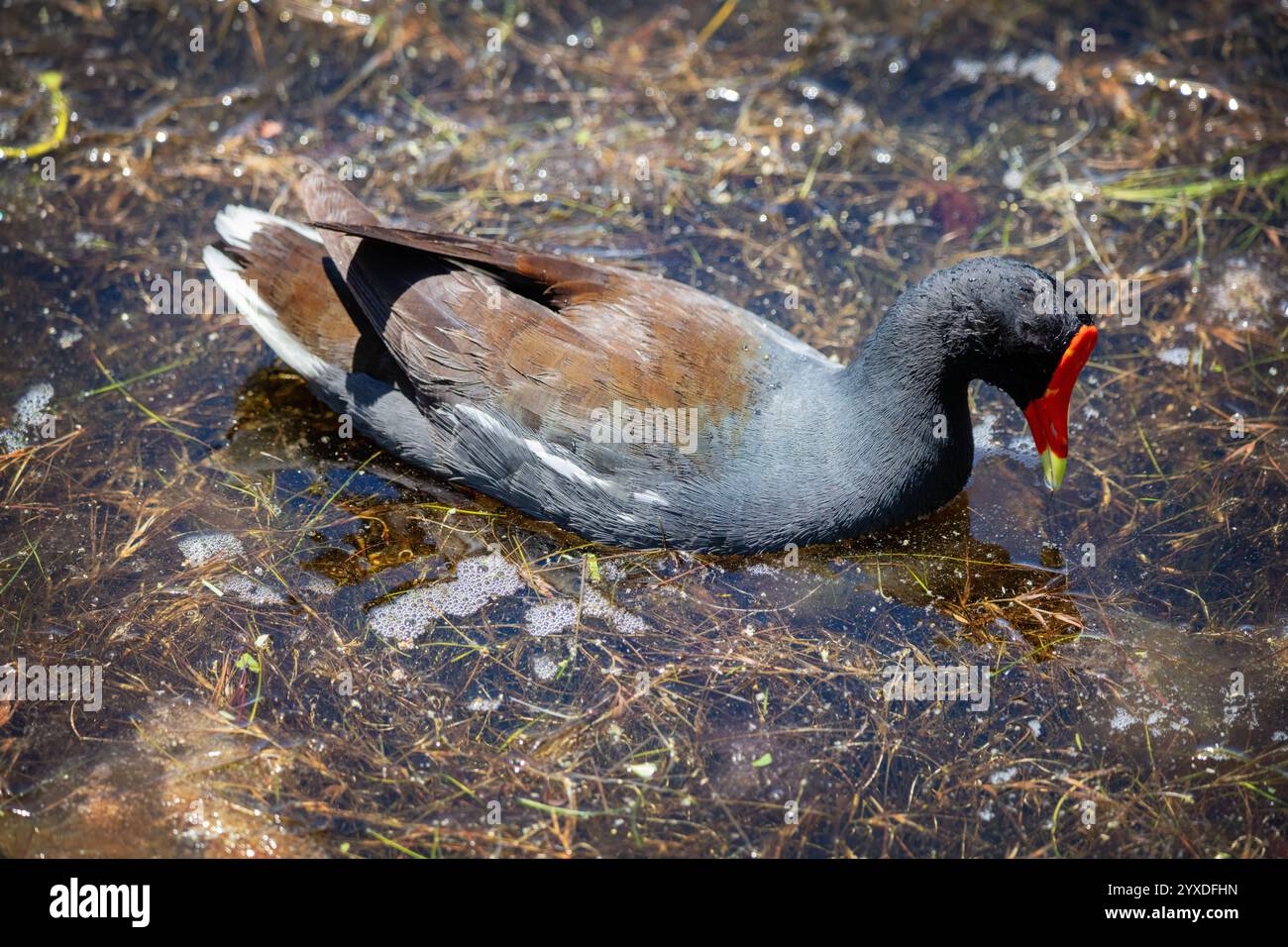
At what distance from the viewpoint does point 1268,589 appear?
396 centimetres

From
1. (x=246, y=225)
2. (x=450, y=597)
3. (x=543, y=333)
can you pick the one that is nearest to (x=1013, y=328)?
(x=543, y=333)

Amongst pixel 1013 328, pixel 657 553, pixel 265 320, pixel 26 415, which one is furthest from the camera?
pixel 26 415

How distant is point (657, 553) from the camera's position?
3.99 metres

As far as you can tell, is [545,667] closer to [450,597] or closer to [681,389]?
[450,597]

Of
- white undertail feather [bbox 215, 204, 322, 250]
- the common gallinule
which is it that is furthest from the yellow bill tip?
white undertail feather [bbox 215, 204, 322, 250]

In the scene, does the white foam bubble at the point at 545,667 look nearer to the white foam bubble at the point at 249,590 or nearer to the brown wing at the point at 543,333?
the brown wing at the point at 543,333

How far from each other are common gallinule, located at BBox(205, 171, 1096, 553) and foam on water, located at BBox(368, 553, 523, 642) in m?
0.23

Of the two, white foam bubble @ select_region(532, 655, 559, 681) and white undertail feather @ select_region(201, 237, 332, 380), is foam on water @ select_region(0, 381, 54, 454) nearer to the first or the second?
white undertail feather @ select_region(201, 237, 332, 380)

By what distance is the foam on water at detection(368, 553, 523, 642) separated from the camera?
3.83m

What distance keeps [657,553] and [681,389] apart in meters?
0.56

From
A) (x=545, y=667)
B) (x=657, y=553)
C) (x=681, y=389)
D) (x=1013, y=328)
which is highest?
(x=1013, y=328)

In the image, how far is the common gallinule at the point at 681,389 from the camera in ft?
12.3

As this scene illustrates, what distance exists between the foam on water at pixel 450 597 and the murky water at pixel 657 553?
0.04ft

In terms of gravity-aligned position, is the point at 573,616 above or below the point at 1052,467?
below
